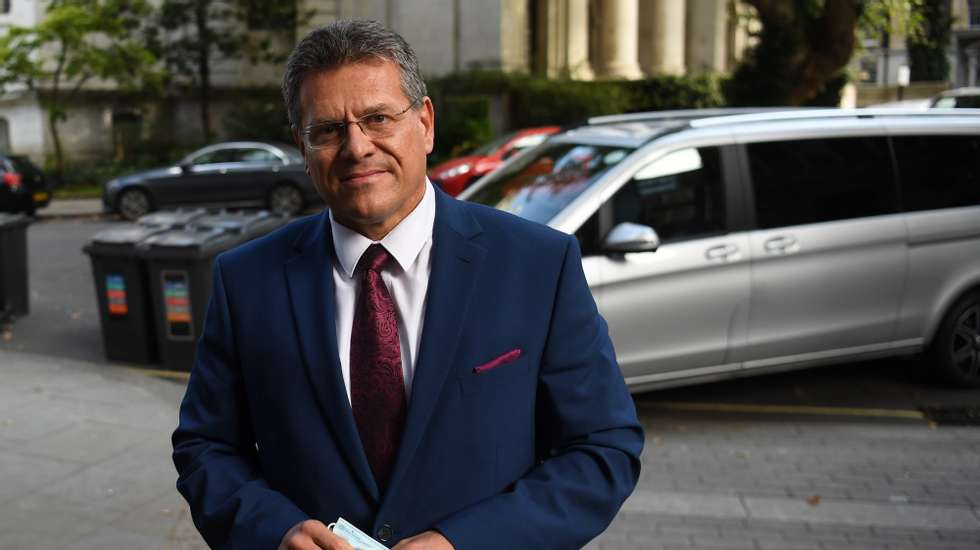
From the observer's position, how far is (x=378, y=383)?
6.66 feet

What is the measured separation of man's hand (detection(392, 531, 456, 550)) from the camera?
6.30 ft

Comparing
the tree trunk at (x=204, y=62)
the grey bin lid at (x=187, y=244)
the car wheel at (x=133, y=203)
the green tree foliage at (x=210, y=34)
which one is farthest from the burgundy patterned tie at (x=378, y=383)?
the tree trunk at (x=204, y=62)

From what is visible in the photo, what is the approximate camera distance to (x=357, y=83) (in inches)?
77.5

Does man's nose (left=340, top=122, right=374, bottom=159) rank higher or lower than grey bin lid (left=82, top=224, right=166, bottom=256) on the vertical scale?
higher

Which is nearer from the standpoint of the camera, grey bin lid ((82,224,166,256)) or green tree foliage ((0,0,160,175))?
grey bin lid ((82,224,166,256))

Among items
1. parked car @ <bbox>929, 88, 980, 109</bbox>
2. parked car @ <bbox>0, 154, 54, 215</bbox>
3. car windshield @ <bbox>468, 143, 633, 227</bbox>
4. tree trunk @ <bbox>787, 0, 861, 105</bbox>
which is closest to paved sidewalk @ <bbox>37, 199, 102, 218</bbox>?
parked car @ <bbox>0, 154, 54, 215</bbox>

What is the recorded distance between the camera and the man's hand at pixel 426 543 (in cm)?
192

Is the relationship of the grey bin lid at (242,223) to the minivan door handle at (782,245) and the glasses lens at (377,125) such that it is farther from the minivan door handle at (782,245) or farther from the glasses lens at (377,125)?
the glasses lens at (377,125)

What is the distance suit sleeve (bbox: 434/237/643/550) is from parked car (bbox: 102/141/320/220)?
19.4m

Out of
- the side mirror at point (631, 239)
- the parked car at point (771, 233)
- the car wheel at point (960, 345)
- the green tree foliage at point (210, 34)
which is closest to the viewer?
the side mirror at point (631, 239)

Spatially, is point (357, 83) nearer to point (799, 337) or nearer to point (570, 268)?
point (570, 268)

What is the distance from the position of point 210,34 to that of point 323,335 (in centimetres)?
2912

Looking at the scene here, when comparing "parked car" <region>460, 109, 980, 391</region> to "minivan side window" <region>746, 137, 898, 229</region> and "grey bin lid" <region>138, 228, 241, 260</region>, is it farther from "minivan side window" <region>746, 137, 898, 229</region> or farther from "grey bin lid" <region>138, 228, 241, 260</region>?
"grey bin lid" <region>138, 228, 241, 260</region>

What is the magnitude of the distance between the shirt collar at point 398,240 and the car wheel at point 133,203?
66.3 feet
